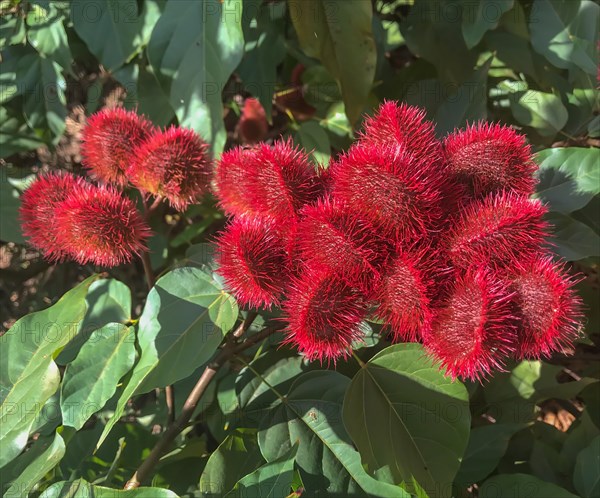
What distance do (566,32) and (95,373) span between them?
1.25m

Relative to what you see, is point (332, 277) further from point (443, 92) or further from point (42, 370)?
point (443, 92)

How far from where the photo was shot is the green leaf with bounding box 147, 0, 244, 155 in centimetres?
118

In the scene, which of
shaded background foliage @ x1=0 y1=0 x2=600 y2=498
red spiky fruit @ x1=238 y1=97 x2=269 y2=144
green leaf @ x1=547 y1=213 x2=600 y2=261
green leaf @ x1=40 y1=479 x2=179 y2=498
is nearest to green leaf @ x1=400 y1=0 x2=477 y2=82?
shaded background foliage @ x1=0 y1=0 x2=600 y2=498

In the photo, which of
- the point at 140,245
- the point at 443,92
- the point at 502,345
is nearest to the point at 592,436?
the point at 502,345

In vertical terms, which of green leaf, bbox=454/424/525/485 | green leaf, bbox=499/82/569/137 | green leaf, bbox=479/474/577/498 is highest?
green leaf, bbox=499/82/569/137

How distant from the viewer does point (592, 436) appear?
4.16ft

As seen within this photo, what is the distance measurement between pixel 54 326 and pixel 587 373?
137cm

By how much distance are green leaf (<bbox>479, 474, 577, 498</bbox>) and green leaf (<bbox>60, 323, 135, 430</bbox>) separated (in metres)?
0.72

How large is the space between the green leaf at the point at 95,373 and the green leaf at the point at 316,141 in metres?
0.63

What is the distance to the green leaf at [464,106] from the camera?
1228mm

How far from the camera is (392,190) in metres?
0.75

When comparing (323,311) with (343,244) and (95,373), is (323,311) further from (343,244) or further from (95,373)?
(95,373)

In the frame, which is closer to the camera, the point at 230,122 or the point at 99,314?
the point at 99,314

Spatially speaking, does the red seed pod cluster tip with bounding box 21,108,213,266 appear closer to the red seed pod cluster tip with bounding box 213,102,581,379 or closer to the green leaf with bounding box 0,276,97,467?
the green leaf with bounding box 0,276,97,467
